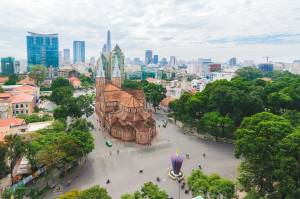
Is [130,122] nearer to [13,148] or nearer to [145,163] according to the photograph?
[145,163]

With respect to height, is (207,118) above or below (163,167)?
above

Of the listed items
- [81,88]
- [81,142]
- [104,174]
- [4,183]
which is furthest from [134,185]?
[81,88]

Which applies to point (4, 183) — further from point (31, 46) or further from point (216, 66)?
point (216, 66)

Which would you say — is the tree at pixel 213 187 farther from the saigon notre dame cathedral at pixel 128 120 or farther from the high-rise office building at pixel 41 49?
the high-rise office building at pixel 41 49

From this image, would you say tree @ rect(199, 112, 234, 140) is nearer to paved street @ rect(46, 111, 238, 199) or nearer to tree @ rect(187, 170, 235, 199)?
paved street @ rect(46, 111, 238, 199)

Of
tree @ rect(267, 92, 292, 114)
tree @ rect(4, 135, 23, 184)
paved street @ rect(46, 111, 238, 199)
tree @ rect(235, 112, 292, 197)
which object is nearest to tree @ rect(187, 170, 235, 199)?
tree @ rect(235, 112, 292, 197)

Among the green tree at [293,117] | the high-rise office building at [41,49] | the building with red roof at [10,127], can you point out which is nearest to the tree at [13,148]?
the building with red roof at [10,127]

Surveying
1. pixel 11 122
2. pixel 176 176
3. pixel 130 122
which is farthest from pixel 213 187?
pixel 11 122
